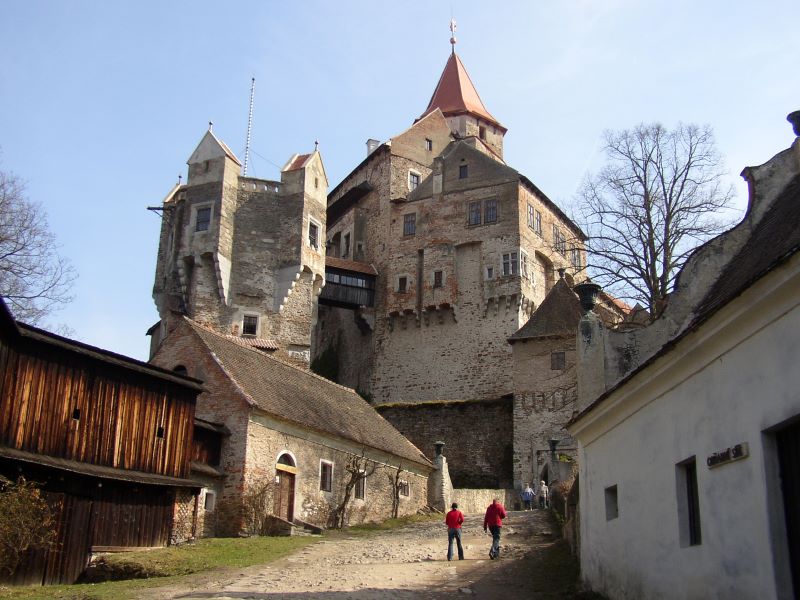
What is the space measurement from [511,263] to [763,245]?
40959mm

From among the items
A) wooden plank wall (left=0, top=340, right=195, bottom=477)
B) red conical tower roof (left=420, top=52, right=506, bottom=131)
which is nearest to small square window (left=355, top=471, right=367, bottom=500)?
wooden plank wall (left=0, top=340, right=195, bottom=477)

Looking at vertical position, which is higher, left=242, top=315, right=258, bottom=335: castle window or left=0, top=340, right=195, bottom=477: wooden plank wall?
left=242, top=315, right=258, bottom=335: castle window

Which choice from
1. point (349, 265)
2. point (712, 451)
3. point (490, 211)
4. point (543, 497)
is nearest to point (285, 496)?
point (543, 497)

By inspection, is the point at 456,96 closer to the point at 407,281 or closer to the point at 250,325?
the point at 407,281

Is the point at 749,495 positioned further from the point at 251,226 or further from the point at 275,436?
the point at 251,226

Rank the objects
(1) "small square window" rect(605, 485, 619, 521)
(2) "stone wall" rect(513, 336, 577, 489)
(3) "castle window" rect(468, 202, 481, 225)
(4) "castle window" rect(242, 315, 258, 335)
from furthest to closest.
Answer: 1. (3) "castle window" rect(468, 202, 481, 225)
2. (4) "castle window" rect(242, 315, 258, 335)
3. (2) "stone wall" rect(513, 336, 577, 489)
4. (1) "small square window" rect(605, 485, 619, 521)

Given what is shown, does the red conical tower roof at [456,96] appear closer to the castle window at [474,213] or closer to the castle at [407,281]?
the castle at [407,281]

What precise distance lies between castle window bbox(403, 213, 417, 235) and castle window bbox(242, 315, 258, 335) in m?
13.1

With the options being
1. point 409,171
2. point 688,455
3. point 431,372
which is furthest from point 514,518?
point 409,171

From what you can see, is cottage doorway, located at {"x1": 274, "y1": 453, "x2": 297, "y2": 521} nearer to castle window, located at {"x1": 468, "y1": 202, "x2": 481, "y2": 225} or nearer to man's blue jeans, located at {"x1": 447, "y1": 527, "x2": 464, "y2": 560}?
man's blue jeans, located at {"x1": 447, "y1": 527, "x2": 464, "y2": 560}

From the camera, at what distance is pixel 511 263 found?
172ft

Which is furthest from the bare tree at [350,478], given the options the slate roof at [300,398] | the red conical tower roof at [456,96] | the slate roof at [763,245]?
the red conical tower roof at [456,96]

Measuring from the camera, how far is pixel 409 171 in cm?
5966

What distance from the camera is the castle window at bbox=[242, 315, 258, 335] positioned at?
47.3 m
